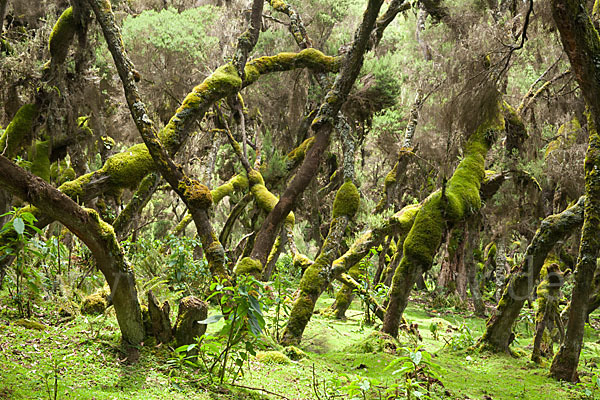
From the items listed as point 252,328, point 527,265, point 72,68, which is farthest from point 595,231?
point 72,68

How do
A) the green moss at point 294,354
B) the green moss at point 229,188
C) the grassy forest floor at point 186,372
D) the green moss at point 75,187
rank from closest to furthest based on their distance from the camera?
the grassy forest floor at point 186,372
the green moss at point 294,354
the green moss at point 75,187
the green moss at point 229,188

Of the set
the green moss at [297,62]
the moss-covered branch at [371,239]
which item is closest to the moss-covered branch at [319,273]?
the moss-covered branch at [371,239]

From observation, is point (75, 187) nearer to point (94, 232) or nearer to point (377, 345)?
point (94, 232)

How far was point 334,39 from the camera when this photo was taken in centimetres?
1503

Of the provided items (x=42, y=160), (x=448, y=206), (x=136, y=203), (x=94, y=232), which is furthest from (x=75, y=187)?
(x=448, y=206)

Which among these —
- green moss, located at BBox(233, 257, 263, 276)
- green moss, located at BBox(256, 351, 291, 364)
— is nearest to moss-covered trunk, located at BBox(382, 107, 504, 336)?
green moss, located at BBox(233, 257, 263, 276)

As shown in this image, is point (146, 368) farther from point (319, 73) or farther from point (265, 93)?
point (265, 93)

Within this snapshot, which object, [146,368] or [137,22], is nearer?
[146,368]

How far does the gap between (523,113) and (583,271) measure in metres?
5.70

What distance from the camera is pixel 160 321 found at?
4527mm

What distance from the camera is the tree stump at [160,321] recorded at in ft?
14.5

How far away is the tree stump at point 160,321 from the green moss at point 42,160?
20.4 feet

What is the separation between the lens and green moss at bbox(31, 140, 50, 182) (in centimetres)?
922

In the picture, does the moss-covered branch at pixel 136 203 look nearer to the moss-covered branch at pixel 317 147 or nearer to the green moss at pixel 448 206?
the moss-covered branch at pixel 317 147
